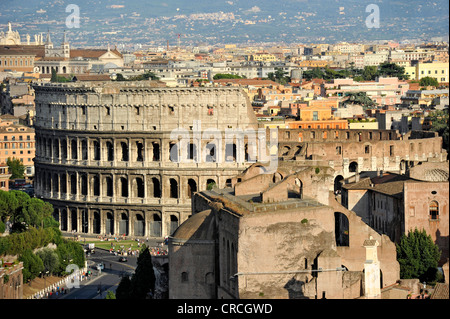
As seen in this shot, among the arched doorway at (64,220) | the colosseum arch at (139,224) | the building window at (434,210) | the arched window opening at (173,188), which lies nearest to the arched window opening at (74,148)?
the arched doorway at (64,220)

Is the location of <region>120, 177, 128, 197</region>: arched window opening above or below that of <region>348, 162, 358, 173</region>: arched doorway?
below

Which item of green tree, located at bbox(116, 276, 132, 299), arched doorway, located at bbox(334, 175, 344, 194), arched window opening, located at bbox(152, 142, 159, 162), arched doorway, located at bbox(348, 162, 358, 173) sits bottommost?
green tree, located at bbox(116, 276, 132, 299)

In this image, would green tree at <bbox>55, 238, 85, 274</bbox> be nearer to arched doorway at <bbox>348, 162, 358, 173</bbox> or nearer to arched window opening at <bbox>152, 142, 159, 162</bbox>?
arched window opening at <bbox>152, 142, 159, 162</bbox>

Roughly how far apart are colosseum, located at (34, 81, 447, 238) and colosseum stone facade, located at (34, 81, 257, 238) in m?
0.09

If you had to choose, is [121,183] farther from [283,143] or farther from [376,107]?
[376,107]

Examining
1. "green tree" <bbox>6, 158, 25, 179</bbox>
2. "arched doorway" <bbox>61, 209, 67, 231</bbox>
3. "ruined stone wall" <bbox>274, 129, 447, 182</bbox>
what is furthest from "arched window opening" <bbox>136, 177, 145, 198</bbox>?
"green tree" <bbox>6, 158, 25, 179</bbox>

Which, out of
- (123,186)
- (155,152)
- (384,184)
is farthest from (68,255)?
(155,152)

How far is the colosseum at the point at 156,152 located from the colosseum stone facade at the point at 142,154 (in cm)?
9

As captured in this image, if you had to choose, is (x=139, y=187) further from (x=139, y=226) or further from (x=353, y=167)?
(x=353, y=167)

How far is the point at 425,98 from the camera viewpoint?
184250 mm

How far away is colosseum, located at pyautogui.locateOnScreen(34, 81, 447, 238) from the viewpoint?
387 ft

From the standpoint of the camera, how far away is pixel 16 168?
157 metres

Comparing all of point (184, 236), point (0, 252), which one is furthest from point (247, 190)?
point (0, 252)
